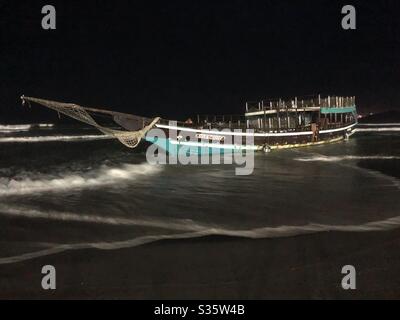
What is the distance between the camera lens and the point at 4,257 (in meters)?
6.92

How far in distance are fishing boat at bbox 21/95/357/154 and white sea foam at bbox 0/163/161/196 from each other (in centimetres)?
155

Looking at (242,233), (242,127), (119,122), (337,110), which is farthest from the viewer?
(337,110)

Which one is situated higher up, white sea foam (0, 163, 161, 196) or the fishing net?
the fishing net

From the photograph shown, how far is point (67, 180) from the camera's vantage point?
17062 mm

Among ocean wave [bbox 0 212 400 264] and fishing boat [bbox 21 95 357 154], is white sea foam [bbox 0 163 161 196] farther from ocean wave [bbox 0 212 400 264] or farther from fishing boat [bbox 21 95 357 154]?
ocean wave [bbox 0 212 400 264]

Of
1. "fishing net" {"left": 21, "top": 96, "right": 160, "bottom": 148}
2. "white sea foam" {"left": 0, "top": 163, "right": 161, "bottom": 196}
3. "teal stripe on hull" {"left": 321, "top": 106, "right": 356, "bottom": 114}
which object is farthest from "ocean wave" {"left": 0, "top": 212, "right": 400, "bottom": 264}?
"teal stripe on hull" {"left": 321, "top": 106, "right": 356, "bottom": 114}

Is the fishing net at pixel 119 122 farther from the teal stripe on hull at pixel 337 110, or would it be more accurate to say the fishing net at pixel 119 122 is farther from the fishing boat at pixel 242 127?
the teal stripe on hull at pixel 337 110

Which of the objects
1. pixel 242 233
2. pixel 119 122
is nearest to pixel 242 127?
pixel 119 122

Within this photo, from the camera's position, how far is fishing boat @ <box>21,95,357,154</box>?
1861cm

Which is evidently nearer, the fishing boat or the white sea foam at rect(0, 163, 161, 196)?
the white sea foam at rect(0, 163, 161, 196)

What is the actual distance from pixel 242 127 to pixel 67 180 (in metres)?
11.5

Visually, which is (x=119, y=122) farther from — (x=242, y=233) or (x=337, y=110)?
(x=337, y=110)

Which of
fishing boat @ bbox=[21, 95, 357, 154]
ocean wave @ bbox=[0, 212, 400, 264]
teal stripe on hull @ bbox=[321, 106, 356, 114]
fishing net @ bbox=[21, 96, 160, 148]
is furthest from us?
teal stripe on hull @ bbox=[321, 106, 356, 114]

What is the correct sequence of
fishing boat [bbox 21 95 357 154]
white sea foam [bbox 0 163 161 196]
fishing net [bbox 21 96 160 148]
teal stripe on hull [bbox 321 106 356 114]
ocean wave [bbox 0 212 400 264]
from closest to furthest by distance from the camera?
ocean wave [bbox 0 212 400 264] < white sea foam [bbox 0 163 161 196] < fishing net [bbox 21 96 160 148] < fishing boat [bbox 21 95 357 154] < teal stripe on hull [bbox 321 106 356 114]
